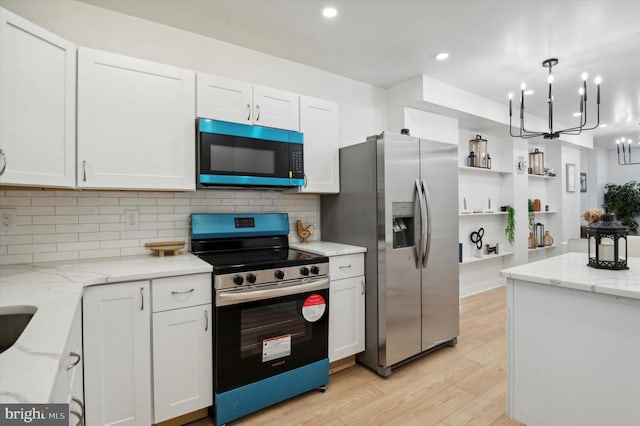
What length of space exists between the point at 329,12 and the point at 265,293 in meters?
1.98

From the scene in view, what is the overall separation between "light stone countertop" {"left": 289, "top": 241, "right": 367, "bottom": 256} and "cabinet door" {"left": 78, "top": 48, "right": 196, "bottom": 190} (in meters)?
1.03

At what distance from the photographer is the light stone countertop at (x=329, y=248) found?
251 centimetres

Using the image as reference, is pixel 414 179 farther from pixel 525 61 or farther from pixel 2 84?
pixel 2 84

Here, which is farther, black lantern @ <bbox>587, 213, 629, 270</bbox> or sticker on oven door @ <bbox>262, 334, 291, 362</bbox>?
sticker on oven door @ <bbox>262, 334, 291, 362</bbox>

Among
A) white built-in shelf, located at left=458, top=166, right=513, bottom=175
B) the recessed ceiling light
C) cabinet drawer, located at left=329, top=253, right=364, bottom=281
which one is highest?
the recessed ceiling light

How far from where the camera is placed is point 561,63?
3.19m

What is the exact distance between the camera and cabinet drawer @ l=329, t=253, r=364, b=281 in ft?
8.26

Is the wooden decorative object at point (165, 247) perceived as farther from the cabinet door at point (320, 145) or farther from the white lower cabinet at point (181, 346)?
the cabinet door at point (320, 145)

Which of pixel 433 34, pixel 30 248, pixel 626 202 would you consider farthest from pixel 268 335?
pixel 626 202

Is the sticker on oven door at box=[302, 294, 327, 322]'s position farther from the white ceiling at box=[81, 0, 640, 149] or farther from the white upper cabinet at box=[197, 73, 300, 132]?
the white ceiling at box=[81, 0, 640, 149]

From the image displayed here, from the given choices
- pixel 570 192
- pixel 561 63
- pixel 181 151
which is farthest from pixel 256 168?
pixel 570 192

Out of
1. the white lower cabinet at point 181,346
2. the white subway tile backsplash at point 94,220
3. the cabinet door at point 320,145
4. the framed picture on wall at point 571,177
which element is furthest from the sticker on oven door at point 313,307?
the framed picture on wall at point 571,177

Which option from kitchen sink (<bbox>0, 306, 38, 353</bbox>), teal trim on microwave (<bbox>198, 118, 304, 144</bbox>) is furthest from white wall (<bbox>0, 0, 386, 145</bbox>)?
kitchen sink (<bbox>0, 306, 38, 353</bbox>)

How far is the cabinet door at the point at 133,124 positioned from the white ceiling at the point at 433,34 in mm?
542
